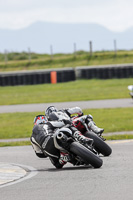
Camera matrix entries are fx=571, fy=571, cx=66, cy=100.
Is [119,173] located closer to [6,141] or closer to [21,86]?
[6,141]

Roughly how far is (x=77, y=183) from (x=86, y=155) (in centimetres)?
116

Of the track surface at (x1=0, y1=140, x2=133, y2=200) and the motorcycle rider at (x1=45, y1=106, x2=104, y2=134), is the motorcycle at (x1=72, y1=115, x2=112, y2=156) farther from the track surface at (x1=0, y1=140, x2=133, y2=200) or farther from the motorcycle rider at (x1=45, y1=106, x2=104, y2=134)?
the track surface at (x1=0, y1=140, x2=133, y2=200)

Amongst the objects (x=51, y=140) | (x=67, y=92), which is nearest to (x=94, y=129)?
(x=51, y=140)

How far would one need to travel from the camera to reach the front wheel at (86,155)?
8.23 meters

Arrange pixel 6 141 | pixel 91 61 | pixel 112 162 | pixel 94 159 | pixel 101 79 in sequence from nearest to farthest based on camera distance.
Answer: pixel 94 159 < pixel 112 162 < pixel 6 141 < pixel 101 79 < pixel 91 61

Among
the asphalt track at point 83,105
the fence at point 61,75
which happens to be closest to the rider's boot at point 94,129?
the asphalt track at point 83,105

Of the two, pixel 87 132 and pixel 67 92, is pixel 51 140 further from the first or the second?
pixel 67 92

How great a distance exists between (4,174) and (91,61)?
37.7m

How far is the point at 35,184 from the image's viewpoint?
7.29 m

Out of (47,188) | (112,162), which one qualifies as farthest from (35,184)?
(112,162)

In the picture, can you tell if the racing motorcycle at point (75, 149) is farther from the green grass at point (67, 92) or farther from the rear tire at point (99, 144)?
the green grass at point (67, 92)

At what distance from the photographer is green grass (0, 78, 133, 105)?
25906 mm

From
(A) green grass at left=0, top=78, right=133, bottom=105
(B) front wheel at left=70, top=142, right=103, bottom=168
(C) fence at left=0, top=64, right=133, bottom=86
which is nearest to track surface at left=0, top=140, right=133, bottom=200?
(B) front wheel at left=70, top=142, right=103, bottom=168

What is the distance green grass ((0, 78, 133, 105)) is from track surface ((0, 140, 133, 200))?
15939mm
